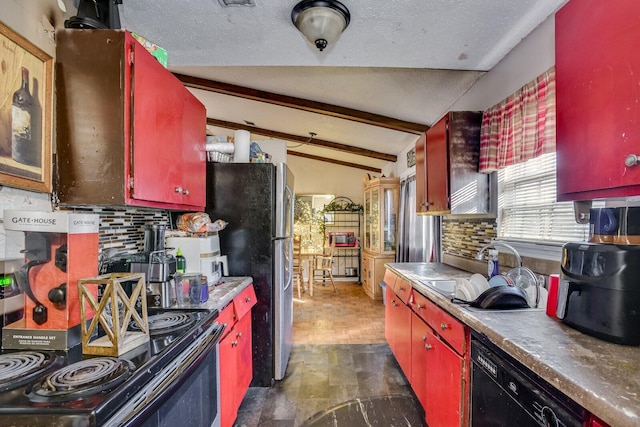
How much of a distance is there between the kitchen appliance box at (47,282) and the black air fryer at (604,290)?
1.59 meters

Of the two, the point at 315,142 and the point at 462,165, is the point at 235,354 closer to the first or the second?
the point at 462,165

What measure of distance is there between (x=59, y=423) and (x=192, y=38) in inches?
70.4

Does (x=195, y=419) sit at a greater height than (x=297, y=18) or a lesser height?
lesser

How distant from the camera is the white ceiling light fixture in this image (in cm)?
141

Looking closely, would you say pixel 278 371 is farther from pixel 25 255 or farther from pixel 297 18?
pixel 297 18

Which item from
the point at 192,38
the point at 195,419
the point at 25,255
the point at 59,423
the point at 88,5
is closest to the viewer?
the point at 59,423

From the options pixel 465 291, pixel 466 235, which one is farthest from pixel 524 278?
pixel 466 235

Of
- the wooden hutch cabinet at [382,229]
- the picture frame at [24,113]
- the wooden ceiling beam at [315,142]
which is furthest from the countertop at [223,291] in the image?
the wooden ceiling beam at [315,142]

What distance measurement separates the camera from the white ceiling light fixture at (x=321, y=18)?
1.41 metres

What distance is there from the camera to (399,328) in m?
2.40

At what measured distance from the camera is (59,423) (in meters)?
0.63

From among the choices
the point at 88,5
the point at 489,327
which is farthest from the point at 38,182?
the point at 489,327

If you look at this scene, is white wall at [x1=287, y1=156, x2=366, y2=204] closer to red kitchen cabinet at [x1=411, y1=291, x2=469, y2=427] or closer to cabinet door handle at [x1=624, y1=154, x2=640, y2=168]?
red kitchen cabinet at [x1=411, y1=291, x2=469, y2=427]

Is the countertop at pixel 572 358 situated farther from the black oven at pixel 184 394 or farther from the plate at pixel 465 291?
the black oven at pixel 184 394
